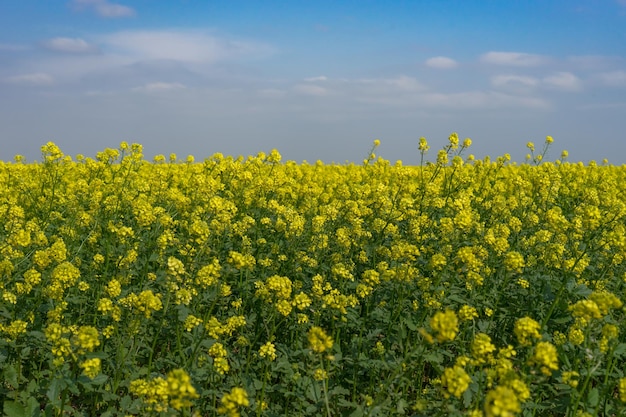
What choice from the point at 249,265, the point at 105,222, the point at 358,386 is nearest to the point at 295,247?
the point at 249,265

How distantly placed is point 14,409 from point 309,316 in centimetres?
290

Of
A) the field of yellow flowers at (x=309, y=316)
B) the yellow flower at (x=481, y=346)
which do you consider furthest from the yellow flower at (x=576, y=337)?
the yellow flower at (x=481, y=346)

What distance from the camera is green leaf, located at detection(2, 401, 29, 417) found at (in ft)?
13.7

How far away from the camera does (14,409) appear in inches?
166

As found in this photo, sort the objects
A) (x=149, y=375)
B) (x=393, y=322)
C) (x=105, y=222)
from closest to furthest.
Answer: (x=149, y=375) → (x=393, y=322) → (x=105, y=222)

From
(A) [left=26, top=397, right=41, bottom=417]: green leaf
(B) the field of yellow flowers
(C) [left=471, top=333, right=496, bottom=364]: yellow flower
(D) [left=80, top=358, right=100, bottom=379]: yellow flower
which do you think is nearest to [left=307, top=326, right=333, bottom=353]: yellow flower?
(B) the field of yellow flowers

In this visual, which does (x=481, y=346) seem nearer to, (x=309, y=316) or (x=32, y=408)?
(x=309, y=316)

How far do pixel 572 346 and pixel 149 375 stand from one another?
3.36m

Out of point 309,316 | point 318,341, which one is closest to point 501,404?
point 318,341

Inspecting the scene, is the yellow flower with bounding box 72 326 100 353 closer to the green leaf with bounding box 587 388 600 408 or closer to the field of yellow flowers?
the field of yellow flowers

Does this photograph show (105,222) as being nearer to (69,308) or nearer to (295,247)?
(69,308)

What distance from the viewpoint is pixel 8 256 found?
5.59 m

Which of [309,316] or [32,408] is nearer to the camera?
[32,408]

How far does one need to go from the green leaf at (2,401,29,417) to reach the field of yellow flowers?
2cm
